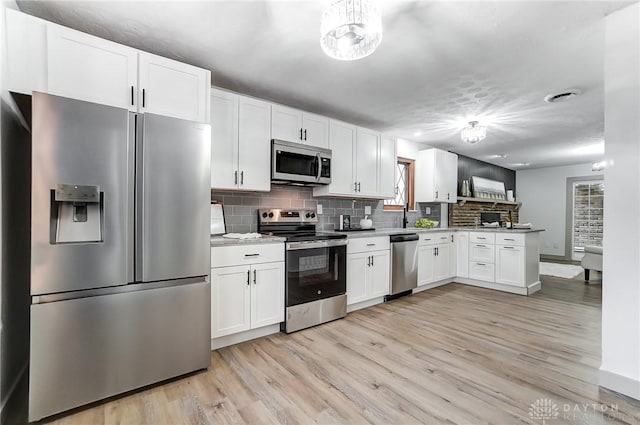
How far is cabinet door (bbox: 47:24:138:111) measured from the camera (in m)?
1.76

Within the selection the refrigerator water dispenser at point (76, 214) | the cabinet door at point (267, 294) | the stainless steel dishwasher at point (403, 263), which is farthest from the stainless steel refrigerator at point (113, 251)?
the stainless steel dishwasher at point (403, 263)

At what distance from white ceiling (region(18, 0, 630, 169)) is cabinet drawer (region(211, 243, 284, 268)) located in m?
1.55

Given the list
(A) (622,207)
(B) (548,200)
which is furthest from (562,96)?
(B) (548,200)

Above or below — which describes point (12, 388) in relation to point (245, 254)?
below

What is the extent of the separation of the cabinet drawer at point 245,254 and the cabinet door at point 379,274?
1.33m

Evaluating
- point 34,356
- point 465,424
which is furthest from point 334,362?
point 34,356

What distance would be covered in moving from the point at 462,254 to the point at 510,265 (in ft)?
2.32

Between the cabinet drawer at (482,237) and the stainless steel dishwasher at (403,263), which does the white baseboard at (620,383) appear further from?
the cabinet drawer at (482,237)

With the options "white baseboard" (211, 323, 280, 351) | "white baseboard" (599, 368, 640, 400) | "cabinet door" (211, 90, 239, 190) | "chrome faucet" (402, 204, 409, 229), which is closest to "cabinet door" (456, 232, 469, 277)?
"chrome faucet" (402, 204, 409, 229)

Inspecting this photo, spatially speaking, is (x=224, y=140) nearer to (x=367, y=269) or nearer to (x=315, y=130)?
(x=315, y=130)

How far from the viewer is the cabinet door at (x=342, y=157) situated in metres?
3.52

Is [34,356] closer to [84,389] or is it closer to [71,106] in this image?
[84,389]

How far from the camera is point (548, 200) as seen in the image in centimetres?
762

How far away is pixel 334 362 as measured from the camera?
222 cm
